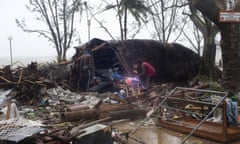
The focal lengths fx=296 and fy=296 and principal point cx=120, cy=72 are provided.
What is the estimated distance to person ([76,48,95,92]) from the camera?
46.5 feet

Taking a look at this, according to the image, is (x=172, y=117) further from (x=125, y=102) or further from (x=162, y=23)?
(x=162, y=23)

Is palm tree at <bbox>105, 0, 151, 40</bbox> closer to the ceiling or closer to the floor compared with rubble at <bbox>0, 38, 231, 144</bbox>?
closer to the ceiling

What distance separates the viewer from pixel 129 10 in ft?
58.8

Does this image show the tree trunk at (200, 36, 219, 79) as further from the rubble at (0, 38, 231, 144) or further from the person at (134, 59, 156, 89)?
the person at (134, 59, 156, 89)

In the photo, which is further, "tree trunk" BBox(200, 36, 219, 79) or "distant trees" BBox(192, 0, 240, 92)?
"tree trunk" BBox(200, 36, 219, 79)

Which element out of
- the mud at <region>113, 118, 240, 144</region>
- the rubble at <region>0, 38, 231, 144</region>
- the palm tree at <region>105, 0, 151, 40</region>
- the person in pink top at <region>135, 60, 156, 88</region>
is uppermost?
Result: the palm tree at <region>105, 0, 151, 40</region>

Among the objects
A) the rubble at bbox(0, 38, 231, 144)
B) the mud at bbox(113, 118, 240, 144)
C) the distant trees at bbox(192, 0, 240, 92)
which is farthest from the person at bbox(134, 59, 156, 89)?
the mud at bbox(113, 118, 240, 144)

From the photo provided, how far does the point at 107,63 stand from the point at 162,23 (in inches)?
299

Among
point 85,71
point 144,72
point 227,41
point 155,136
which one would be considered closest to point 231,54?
point 227,41

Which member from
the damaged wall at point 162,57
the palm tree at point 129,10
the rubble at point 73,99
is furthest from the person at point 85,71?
the palm tree at point 129,10

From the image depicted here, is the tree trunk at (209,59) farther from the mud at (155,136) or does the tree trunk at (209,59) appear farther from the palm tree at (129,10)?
the mud at (155,136)

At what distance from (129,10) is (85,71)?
Answer: 5710 millimetres

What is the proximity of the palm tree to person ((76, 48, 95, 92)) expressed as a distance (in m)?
4.90

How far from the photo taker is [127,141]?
641 cm
